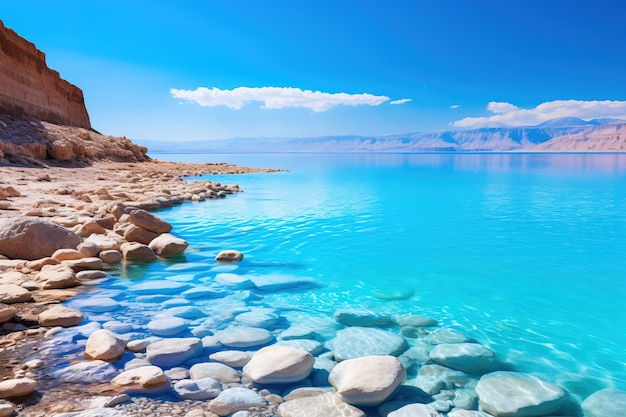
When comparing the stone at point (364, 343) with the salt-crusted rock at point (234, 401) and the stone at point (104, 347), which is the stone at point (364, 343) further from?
the stone at point (104, 347)

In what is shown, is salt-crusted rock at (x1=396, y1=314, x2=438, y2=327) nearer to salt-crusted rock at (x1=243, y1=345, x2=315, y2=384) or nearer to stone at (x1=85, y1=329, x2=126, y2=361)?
salt-crusted rock at (x1=243, y1=345, x2=315, y2=384)

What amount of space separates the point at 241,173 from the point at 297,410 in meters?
39.8

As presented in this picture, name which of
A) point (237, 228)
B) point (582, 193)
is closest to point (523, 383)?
point (237, 228)

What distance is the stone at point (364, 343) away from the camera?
4574mm

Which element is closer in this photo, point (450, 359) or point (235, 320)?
point (450, 359)

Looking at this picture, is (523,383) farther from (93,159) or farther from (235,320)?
(93,159)

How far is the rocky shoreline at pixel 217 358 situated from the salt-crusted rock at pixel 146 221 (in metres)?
2.27

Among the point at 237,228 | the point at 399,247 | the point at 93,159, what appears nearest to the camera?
the point at 399,247

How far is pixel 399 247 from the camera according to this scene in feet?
35.3

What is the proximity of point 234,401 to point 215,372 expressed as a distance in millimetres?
590

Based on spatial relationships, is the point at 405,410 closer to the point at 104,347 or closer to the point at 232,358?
the point at 232,358

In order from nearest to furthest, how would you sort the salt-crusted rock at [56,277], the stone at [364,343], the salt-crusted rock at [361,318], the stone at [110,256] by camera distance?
the stone at [364,343]
the salt-crusted rock at [361,318]
the salt-crusted rock at [56,277]
the stone at [110,256]

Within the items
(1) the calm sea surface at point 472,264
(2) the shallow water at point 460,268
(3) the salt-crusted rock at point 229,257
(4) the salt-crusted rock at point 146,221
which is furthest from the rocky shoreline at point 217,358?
(4) the salt-crusted rock at point 146,221

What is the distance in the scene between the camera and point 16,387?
3305 mm
